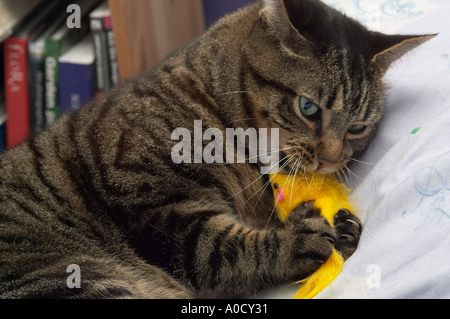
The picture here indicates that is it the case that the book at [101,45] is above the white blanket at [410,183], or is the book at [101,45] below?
above

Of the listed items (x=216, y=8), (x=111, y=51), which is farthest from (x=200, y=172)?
(x=216, y=8)

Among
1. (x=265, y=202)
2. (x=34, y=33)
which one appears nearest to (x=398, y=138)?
(x=265, y=202)

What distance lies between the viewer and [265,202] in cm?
125

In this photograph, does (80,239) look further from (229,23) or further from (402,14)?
(402,14)

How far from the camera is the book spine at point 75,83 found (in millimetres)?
2053

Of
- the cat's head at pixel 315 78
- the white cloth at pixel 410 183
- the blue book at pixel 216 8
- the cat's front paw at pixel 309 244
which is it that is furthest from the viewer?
the blue book at pixel 216 8

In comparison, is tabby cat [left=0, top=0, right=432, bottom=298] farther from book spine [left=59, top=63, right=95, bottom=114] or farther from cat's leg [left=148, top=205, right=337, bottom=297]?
book spine [left=59, top=63, right=95, bottom=114]

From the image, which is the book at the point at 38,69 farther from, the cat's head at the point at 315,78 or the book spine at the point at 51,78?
the cat's head at the point at 315,78

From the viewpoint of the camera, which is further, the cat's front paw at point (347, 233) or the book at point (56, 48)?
the book at point (56, 48)

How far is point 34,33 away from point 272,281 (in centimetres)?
154

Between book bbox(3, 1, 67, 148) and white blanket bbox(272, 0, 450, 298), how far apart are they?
1395 mm

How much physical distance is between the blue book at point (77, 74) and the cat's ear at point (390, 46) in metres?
1.24

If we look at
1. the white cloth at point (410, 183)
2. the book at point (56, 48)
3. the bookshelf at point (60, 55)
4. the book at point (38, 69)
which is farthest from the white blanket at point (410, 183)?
the book at point (38, 69)

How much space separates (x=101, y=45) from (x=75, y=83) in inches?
7.7
